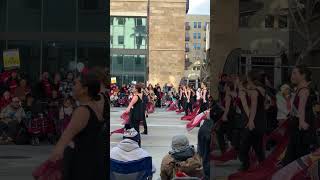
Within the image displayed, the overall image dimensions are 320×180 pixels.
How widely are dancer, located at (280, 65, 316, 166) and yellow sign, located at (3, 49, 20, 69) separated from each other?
11.4 ft

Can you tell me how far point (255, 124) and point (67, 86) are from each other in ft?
9.88

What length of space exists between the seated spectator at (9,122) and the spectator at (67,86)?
4396 mm

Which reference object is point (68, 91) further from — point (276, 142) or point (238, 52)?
point (238, 52)

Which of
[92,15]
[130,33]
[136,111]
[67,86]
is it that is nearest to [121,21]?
[130,33]

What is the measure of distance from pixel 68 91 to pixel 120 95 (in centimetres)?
3066

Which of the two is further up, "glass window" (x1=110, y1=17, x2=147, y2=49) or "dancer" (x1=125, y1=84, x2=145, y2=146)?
"glass window" (x1=110, y1=17, x2=147, y2=49)

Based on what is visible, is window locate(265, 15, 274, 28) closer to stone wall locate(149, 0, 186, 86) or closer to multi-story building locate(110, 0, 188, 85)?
multi-story building locate(110, 0, 188, 85)

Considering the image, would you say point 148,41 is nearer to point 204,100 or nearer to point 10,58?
point 204,100

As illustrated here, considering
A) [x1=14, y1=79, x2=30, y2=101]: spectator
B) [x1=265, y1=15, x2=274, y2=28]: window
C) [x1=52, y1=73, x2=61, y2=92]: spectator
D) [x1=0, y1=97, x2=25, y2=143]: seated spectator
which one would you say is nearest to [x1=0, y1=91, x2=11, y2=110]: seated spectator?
[x1=14, y1=79, x2=30, y2=101]: spectator

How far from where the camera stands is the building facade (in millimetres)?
7152

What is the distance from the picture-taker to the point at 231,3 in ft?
36.6

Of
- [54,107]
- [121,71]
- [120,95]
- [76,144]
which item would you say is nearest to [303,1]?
[54,107]

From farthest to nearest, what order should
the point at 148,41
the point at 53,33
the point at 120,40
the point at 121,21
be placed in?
the point at 148,41 → the point at 121,21 → the point at 120,40 → the point at 53,33

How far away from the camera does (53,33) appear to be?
8617mm
